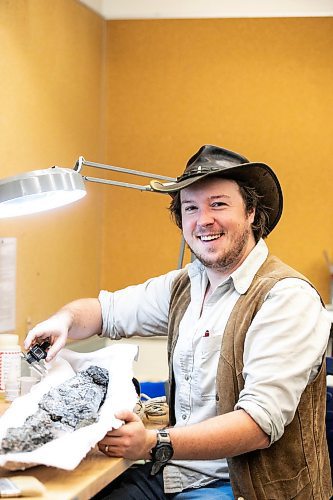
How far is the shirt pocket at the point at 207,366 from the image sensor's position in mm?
2254

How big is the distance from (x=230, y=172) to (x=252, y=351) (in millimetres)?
492

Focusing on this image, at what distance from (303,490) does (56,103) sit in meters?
2.06

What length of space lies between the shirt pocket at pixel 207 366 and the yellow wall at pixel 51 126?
3.92 ft

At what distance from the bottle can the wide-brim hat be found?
2.10 feet

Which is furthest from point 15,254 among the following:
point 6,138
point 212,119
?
point 212,119

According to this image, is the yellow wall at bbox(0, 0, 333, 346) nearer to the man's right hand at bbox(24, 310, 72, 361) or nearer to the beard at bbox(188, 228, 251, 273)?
the man's right hand at bbox(24, 310, 72, 361)

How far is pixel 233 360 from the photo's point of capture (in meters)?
2.19

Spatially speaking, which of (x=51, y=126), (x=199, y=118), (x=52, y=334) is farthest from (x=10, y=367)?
(x=199, y=118)

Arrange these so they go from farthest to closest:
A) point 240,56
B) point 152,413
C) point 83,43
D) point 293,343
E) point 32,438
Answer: point 240,56, point 83,43, point 152,413, point 293,343, point 32,438

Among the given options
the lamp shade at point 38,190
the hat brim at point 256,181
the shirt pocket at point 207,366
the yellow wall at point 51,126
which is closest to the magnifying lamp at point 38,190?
the lamp shade at point 38,190

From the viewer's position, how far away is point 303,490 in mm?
2184

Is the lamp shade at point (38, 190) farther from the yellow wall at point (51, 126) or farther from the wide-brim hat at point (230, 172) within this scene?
the yellow wall at point (51, 126)

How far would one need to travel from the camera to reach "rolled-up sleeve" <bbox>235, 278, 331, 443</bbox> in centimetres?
204

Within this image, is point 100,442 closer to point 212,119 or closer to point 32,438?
point 32,438
